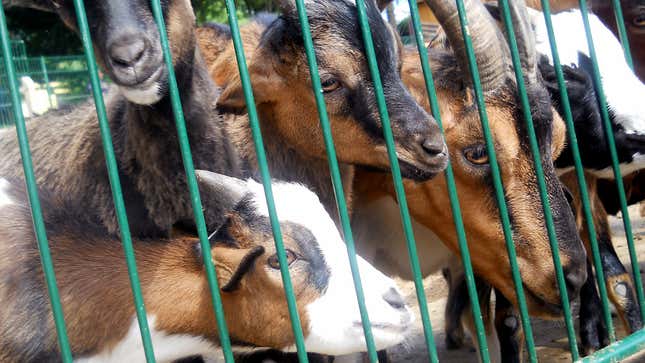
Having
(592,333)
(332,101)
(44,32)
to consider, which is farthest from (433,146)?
(44,32)

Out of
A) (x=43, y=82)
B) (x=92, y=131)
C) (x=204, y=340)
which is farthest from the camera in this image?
(x=43, y=82)

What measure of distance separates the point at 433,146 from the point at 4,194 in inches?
71.4

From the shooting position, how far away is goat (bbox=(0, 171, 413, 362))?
2664 millimetres

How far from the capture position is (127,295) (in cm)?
276

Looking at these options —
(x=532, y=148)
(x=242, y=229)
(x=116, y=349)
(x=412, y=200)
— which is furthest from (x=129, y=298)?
(x=532, y=148)

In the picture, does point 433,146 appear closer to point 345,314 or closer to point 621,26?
point 345,314

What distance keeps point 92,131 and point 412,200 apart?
1612mm

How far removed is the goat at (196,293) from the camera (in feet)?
8.74

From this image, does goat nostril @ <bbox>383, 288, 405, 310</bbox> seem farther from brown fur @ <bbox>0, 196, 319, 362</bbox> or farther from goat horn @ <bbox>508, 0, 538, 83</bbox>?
goat horn @ <bbox>508, 0, 538, 83</bbox>

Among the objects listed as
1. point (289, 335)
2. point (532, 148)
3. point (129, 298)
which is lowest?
point (289, 335)

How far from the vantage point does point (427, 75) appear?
2801 millimetres

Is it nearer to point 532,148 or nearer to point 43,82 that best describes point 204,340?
point 532,148

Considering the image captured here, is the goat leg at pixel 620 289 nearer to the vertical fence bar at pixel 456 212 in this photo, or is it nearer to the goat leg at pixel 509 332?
the goat leg at pixel 509 332

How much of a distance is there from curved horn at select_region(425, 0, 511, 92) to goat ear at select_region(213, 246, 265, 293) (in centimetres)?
148
